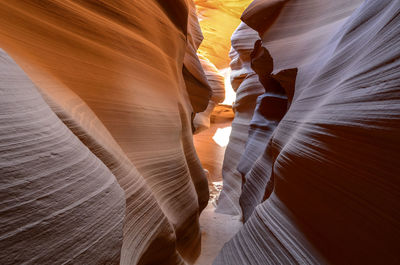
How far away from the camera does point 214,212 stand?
5348mm

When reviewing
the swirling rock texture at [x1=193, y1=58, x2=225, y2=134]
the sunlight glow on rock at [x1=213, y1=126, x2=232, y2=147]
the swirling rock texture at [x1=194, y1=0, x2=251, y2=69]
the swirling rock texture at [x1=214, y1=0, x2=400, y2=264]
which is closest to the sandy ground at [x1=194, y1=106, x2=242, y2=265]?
the sunlight glow on rock at [x1=213, y1=126, x2=232, y2=147]

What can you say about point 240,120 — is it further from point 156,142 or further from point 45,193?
point 45,193

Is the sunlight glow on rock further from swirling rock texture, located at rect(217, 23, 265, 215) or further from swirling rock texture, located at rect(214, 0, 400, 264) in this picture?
swirling rock texture, located at rect(214, 0, 400, 264)

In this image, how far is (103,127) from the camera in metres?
1.69

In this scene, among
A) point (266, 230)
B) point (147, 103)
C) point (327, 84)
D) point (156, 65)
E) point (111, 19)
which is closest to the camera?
point (266, 230)

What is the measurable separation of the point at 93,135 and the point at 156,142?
89 cm

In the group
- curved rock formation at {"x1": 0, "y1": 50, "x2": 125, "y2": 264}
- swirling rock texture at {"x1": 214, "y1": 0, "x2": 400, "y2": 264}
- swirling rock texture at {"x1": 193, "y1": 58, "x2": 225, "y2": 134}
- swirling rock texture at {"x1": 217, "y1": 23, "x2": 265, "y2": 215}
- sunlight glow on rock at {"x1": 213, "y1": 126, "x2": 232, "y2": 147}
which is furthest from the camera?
sunlight glow on rock at {"x1": 213, "y1": 126, "x2": 232, "y2": 147}

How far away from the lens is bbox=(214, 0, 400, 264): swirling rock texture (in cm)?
95

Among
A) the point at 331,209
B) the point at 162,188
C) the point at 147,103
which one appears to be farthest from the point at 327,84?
the point at 162,188

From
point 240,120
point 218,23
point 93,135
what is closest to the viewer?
point 93,135

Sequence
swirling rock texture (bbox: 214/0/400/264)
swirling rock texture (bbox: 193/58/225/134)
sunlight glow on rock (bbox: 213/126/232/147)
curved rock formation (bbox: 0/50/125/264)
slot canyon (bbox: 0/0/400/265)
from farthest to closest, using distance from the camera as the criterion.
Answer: sunlight glow on rock (bbox: 213/126/232/147), swirling rock texture (bbox: 193/58/225/134), swirling rock texture (bbox: 214/0/400/264), slot canyon (bbox: 0/0/400/265), curved rock formation (bbox: 0/50/125/264)

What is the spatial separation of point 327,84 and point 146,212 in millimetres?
1704

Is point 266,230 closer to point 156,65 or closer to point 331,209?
point 331,209

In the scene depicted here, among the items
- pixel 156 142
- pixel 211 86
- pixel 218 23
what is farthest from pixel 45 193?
pixel 218 23
